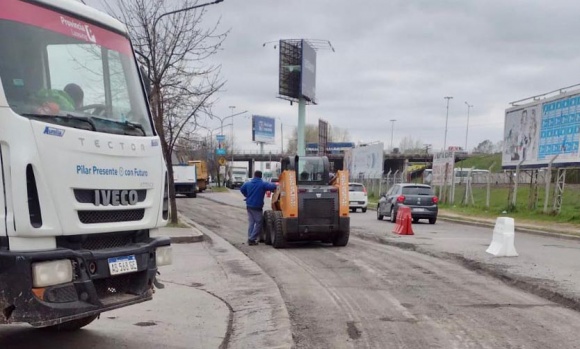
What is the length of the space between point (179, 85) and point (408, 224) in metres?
8.49

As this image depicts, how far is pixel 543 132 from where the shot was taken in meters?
25.5

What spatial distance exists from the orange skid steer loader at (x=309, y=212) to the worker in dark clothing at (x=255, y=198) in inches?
14.7

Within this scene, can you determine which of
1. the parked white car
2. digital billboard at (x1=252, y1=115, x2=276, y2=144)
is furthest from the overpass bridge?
the parked white car

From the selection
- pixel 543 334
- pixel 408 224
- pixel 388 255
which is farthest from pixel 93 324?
pixel 408 224

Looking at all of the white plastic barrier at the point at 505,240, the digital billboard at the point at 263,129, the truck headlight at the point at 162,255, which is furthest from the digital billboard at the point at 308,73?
the truck headlight at the point at 162,255

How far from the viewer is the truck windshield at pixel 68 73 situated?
4473 mm

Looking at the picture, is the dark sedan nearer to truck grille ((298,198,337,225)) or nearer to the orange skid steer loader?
the orange skid steer loader

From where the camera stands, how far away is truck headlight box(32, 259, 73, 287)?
4.17 m

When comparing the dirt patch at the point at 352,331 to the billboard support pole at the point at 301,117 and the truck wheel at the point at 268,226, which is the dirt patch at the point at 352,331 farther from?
the billboard support pole at the point at 301,117

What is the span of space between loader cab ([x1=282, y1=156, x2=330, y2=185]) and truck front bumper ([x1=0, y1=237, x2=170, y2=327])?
369 inches

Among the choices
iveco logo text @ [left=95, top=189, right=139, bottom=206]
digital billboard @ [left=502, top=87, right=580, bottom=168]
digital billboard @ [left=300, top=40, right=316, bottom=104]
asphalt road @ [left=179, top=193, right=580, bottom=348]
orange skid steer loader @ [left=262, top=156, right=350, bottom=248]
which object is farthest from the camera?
digital billboard @ [left=300, top=40, right=316, bottom=104]

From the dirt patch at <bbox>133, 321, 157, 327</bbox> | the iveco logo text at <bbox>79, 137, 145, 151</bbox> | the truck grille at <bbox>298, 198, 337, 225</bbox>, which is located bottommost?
the dirt patch at <bbox>133, 321, 157, 327</bbox>

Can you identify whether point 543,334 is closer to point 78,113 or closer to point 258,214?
point 78,113

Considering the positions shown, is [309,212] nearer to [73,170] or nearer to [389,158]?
[73,170]
